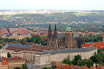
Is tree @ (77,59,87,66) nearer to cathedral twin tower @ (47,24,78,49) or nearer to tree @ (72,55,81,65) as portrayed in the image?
→ tree @ (72,55,81,65)

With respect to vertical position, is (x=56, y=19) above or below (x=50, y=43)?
below

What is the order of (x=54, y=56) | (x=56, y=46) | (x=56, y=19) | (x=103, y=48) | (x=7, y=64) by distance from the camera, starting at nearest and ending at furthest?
(x=7, y=64)
(x=54, y=56)
(x=56, y=46)
(x=103, y=48)
(x=56, y=19)

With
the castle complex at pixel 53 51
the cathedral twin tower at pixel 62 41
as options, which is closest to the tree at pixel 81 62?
the castle complex at pixel 53 51

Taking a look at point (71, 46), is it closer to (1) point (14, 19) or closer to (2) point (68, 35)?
(2) point (68, 35)

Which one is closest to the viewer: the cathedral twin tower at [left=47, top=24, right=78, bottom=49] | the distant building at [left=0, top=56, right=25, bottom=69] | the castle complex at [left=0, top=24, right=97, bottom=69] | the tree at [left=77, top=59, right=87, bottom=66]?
the distant building at [left=0, top=56, right=25, bottom=69]

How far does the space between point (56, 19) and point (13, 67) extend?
10138 centimetres

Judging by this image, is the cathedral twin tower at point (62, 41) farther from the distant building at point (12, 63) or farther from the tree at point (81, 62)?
the distant building at point (12, 63)

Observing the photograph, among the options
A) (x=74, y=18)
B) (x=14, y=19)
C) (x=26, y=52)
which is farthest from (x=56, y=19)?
(x=26, y=52)

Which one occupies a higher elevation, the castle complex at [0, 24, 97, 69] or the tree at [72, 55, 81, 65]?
the castle complex at [0, 24, 97, 69]

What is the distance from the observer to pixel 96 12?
14700 cm

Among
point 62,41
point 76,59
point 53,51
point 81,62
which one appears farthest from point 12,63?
point 62,41

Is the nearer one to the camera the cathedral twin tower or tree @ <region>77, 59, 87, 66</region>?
tree @ <region>77, 59, 87, 66</region>

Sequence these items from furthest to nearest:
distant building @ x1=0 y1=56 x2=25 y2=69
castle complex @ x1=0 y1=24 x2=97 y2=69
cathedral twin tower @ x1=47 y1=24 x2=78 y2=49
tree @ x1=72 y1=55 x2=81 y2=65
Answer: cathedral twin tower @ x1=47 y1=24 x2=78 y2=49 < tree @ x1=72 y1=55 x2=81 y2=65 < castle complex @ x1=0 y1=24 x2=97 y2=69 < distant building @ x1=0 y1=56 x2=25 y2=69

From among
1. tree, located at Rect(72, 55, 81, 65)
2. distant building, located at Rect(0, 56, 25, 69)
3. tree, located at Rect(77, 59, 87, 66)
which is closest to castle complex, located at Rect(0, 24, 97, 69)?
tree, located at Rect(72, 55, 81, 65)
